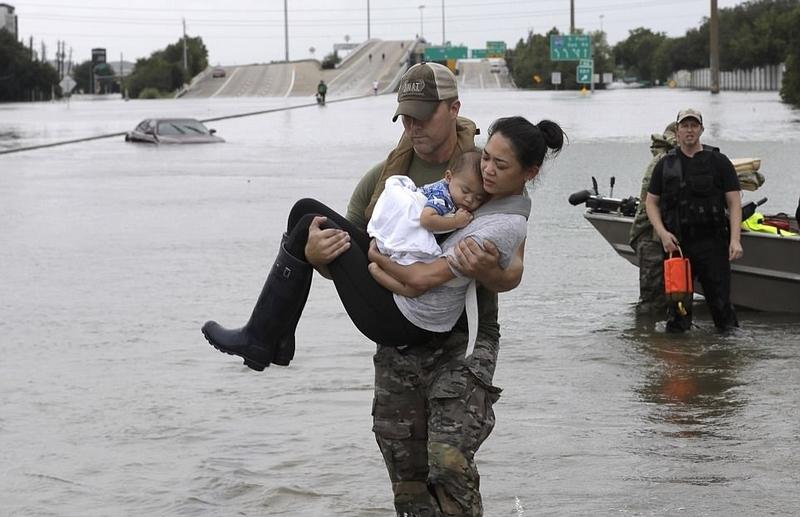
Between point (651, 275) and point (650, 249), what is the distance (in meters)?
0.29

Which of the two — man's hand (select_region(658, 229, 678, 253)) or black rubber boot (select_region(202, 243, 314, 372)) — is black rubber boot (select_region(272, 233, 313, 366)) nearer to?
black rubber boot (select_region(202, 243, 314, 372))

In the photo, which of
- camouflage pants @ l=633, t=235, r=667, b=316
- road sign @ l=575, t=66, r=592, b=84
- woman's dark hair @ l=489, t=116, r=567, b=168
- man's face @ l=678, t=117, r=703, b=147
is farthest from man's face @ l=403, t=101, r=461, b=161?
road sign @ l=575, t=66, r=592, b=84

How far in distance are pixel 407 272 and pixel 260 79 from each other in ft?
433

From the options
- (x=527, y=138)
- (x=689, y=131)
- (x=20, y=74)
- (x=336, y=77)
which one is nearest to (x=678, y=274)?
(x=689, y=131)

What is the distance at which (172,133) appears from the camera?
140 ft

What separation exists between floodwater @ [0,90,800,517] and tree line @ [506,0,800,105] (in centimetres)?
5614

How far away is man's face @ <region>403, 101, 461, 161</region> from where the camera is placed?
16.2 ft

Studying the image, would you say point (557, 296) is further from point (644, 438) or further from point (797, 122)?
point (797, 122)

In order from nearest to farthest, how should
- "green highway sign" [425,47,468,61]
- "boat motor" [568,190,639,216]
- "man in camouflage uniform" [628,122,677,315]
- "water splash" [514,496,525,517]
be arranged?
"water splash" [514,496,525,517]
"man in camouflage uniform" [628,122,677,315]
"boat motor" [568,190,639,216]
"green highway sign" [425,47,468,61]

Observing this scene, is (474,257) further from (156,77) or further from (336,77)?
(156,77)

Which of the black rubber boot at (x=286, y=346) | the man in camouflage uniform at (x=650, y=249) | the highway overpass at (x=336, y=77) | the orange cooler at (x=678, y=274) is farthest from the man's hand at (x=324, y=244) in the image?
the highway overpass at (x=336, y=77)

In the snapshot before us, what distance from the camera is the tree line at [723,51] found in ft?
336

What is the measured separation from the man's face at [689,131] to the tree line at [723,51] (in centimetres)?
5971

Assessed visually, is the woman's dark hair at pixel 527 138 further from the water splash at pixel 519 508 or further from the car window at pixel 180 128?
the car window at pixel 180 128
